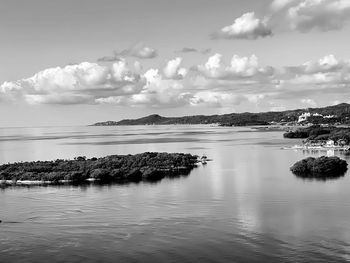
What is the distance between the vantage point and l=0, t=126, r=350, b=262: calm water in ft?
110

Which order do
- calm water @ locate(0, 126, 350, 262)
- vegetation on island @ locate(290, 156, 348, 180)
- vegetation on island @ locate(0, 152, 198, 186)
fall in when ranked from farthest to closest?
vegetation on island @ locate(290, 156, 348, 180)
vegetation on island @ locate(0, 152, 198, 186)
calm water @ locate(0, 126, 350, 262)

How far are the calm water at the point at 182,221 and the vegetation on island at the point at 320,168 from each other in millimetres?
4815

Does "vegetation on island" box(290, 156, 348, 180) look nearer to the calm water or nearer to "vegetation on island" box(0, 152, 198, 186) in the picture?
the calm water

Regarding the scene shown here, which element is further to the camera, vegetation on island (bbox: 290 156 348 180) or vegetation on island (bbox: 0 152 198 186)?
vegetation on island (bbox: 290 156 348 180)

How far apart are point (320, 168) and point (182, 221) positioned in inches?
1466

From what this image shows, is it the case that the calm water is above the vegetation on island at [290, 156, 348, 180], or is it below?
below

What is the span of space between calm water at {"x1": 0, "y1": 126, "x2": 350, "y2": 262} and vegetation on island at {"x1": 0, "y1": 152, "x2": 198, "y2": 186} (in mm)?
5218

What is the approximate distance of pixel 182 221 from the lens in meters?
42.4

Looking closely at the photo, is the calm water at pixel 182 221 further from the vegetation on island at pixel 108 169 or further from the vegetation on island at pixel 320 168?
the vegetation on island at pixel 108 169

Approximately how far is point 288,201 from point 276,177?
17.9m

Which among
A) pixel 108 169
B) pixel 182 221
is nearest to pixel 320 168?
pixel 108 169

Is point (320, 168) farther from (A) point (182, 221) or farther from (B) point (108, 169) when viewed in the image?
(A) point (182, 221)

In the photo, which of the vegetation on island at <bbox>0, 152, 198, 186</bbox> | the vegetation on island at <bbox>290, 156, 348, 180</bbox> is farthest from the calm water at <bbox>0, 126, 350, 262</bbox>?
the vegetation on island at <bbox>0, 152, 198, 186</bbox>

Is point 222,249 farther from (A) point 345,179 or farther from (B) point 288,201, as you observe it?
(A) point 345,179
